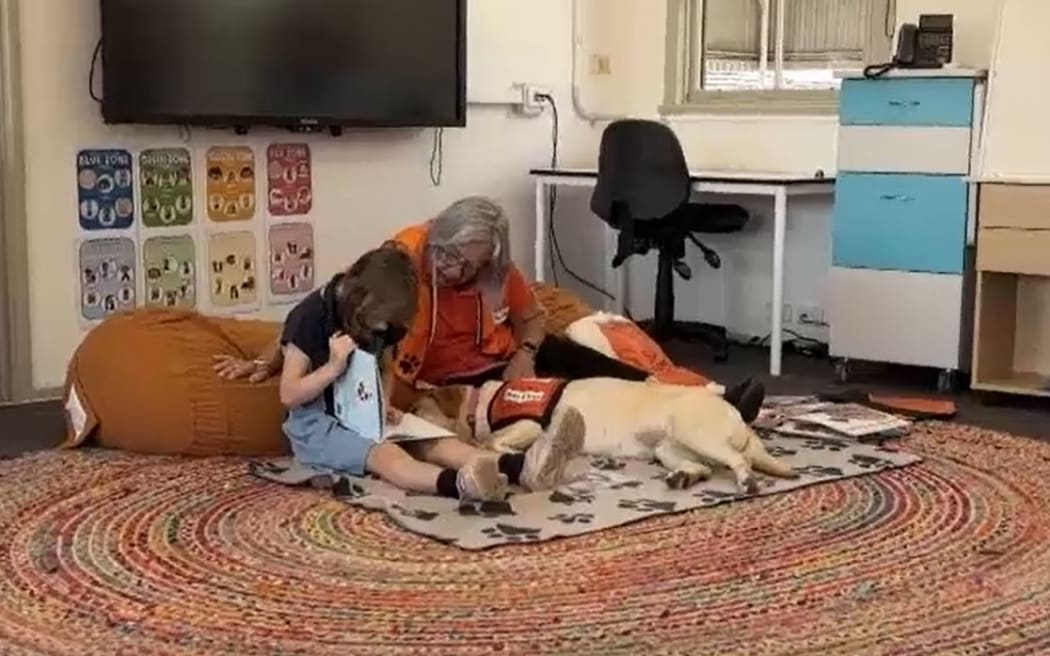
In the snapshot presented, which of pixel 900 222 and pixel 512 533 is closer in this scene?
pixel 512 533

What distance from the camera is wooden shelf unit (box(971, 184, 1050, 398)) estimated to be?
4.47 m

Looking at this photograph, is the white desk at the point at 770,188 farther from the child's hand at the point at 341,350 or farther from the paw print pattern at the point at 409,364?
the child's hand at the point at 341,350

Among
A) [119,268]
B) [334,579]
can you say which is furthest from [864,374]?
[334,579]

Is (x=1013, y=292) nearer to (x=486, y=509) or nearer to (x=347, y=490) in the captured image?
(x=486, y=509)

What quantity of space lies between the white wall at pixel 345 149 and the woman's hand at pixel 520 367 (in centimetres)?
158

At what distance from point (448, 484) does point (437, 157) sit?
8.95ft

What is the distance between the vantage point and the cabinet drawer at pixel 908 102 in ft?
15.4

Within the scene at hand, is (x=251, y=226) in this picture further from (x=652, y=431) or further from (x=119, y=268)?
(x=652, y=431)

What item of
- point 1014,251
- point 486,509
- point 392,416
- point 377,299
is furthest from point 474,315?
point 1014,251

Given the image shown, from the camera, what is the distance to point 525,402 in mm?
3525

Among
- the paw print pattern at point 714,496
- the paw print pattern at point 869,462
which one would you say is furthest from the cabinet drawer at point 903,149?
the paw print pattern at point 714,496

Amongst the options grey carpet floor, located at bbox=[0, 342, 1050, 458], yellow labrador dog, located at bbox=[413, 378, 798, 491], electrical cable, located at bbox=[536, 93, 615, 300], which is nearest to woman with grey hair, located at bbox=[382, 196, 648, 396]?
yellow labrador dog, located at bbox=[413, 378, 798, 491]

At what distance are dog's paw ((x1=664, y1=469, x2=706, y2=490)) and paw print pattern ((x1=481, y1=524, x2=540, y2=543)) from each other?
480mm

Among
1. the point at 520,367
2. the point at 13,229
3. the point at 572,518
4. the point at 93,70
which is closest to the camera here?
the point at 572,518
